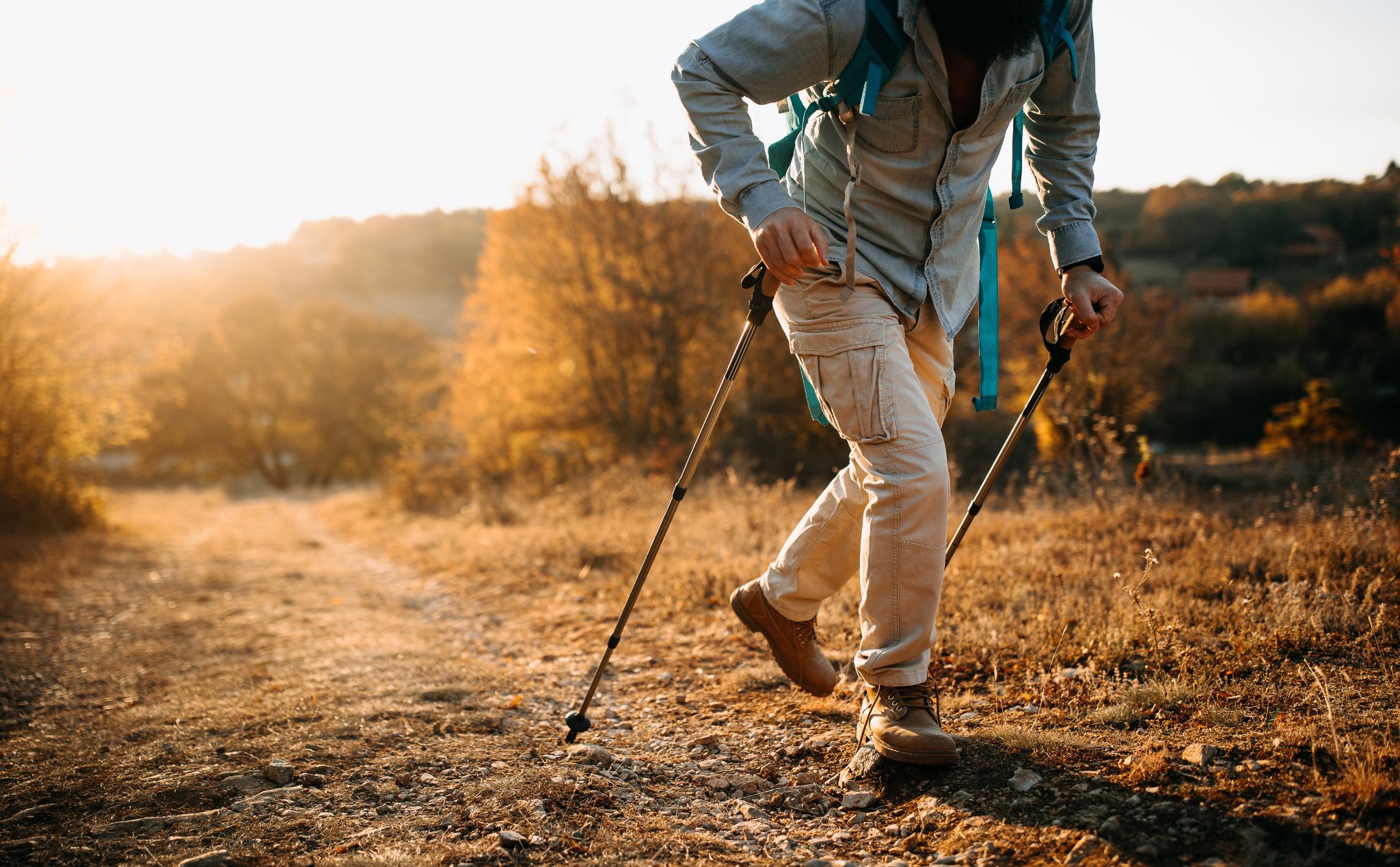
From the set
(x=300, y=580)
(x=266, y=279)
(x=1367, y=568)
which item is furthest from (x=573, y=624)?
(x=266, y=279)

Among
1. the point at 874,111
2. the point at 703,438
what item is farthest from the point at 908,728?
the point at 874,111

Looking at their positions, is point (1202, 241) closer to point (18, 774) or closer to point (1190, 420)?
point (1190, 420)

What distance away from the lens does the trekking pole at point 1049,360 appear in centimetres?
263

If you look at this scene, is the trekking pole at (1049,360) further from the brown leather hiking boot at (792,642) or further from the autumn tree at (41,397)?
the autumn tree at (41,397)

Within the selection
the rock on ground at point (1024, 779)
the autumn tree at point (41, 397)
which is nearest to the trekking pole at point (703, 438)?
the rock on ground at point (1024, 779)

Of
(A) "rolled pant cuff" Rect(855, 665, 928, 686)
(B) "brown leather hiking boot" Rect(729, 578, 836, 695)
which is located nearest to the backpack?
(B) "brown leather hiking boot" Rect(729, 578, 836, 695)

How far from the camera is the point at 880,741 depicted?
2232 millimetres

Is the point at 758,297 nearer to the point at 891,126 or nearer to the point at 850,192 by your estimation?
the point at 850,192

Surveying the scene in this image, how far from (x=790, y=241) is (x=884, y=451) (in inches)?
24.5

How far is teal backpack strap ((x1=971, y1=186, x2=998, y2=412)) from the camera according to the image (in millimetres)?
2496

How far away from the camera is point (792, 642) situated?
8.86 feet

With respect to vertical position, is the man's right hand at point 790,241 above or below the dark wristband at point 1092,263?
above

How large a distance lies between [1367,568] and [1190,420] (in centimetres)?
2609

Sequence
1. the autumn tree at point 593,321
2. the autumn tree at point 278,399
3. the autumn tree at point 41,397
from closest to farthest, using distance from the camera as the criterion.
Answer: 1. the autumn tree at point 41,397
2. the autumn tree at point 593,321
3. the autumn tree at point 278,399
